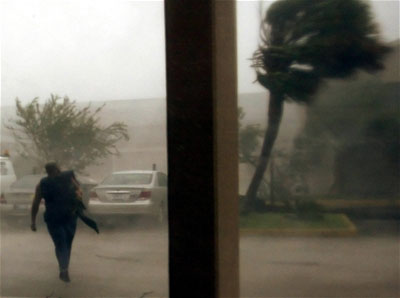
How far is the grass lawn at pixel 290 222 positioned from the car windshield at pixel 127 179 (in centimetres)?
71

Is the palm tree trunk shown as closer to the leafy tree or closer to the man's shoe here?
the leafy tree

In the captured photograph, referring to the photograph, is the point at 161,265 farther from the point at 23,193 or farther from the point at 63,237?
the point at 23,193

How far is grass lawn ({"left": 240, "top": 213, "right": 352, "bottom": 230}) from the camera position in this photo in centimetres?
379

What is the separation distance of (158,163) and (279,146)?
803 mm

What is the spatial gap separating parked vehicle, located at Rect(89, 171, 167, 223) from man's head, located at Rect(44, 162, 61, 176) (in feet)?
1.04

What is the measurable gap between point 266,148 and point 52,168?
A: 1530 mm

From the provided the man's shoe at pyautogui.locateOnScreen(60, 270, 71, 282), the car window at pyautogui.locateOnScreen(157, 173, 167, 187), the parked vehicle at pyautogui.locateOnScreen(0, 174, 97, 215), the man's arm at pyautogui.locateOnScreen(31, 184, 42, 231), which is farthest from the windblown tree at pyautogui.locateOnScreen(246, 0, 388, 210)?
the man's arm at pyautogui.locateOnScreen(31, 184, 42, 231)

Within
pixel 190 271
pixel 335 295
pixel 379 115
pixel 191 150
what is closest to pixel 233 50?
pixel 191 150

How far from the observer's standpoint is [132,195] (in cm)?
412

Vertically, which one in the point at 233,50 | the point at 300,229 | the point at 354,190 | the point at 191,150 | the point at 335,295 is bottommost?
the point at 335,295

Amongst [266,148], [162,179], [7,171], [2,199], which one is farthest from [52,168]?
[266,148]

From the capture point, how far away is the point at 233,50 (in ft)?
12.5

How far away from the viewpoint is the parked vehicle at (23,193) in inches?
166

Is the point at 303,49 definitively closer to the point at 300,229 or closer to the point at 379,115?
the point at 379,115
